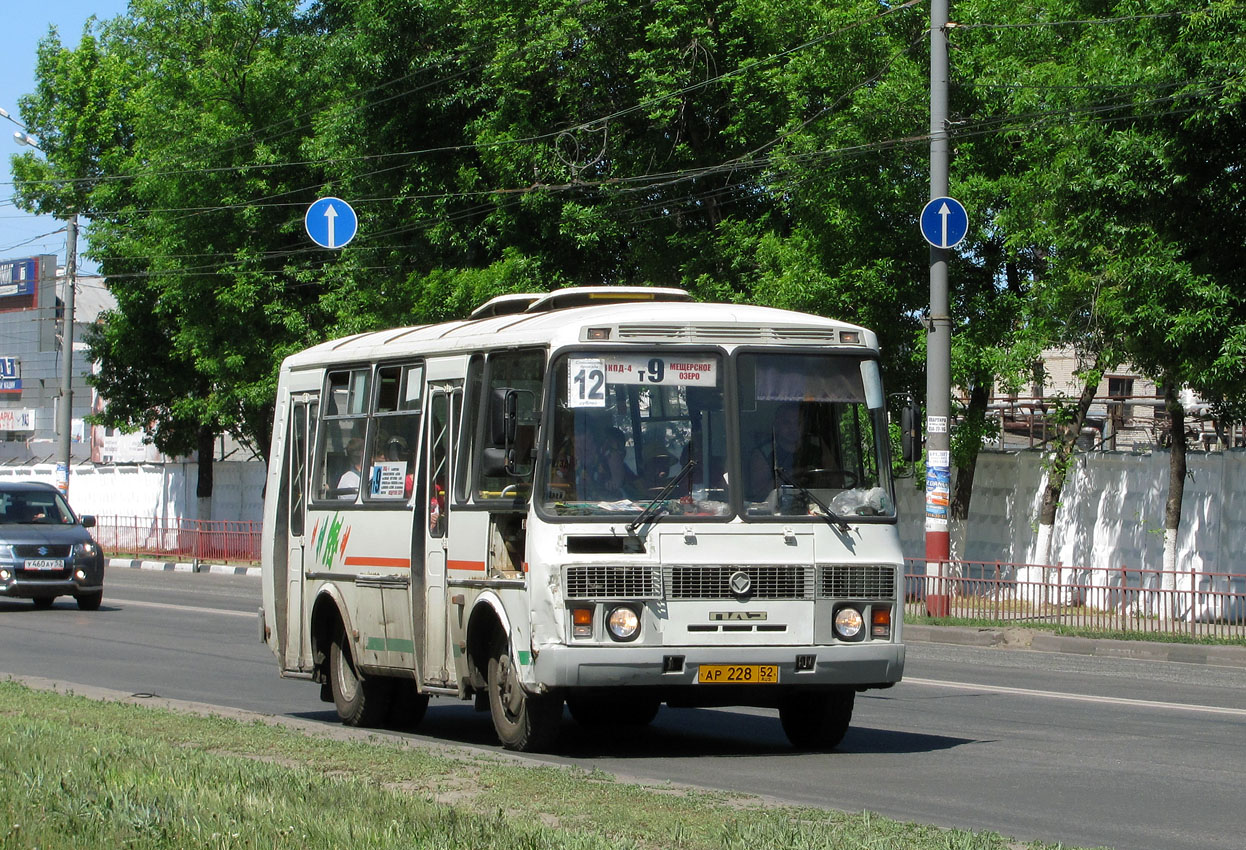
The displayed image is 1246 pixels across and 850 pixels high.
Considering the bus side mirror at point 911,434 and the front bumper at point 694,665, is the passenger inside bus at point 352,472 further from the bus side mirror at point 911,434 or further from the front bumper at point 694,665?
the bus side mirror at point 911,434

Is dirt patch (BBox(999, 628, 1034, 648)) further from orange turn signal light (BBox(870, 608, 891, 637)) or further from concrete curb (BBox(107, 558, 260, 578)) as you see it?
concrete curb (BBox(107, 558, 260, 578))

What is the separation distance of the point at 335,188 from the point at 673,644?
30682mm

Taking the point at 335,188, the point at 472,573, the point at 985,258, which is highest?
the point at 335,188

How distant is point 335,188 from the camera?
3941 centimetres

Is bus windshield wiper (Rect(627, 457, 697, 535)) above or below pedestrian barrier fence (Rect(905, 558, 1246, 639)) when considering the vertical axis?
above

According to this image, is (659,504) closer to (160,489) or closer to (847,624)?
(847,624)

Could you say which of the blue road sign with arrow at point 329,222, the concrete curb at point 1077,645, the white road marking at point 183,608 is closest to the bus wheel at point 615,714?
the concrete curb at point 1077,645

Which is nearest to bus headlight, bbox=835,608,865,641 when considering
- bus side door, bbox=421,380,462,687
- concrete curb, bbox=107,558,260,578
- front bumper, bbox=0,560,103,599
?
bus side door, bbox=421,380,462,687

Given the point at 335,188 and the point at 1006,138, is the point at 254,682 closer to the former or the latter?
the point at 1006,138

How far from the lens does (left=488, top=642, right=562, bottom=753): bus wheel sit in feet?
34.8

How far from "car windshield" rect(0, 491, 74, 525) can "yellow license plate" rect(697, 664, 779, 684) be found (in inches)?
724

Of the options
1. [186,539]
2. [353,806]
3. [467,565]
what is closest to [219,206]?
[186,539]

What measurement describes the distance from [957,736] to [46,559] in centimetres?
1691

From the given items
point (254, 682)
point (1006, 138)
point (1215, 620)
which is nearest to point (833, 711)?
point (254, 682)
